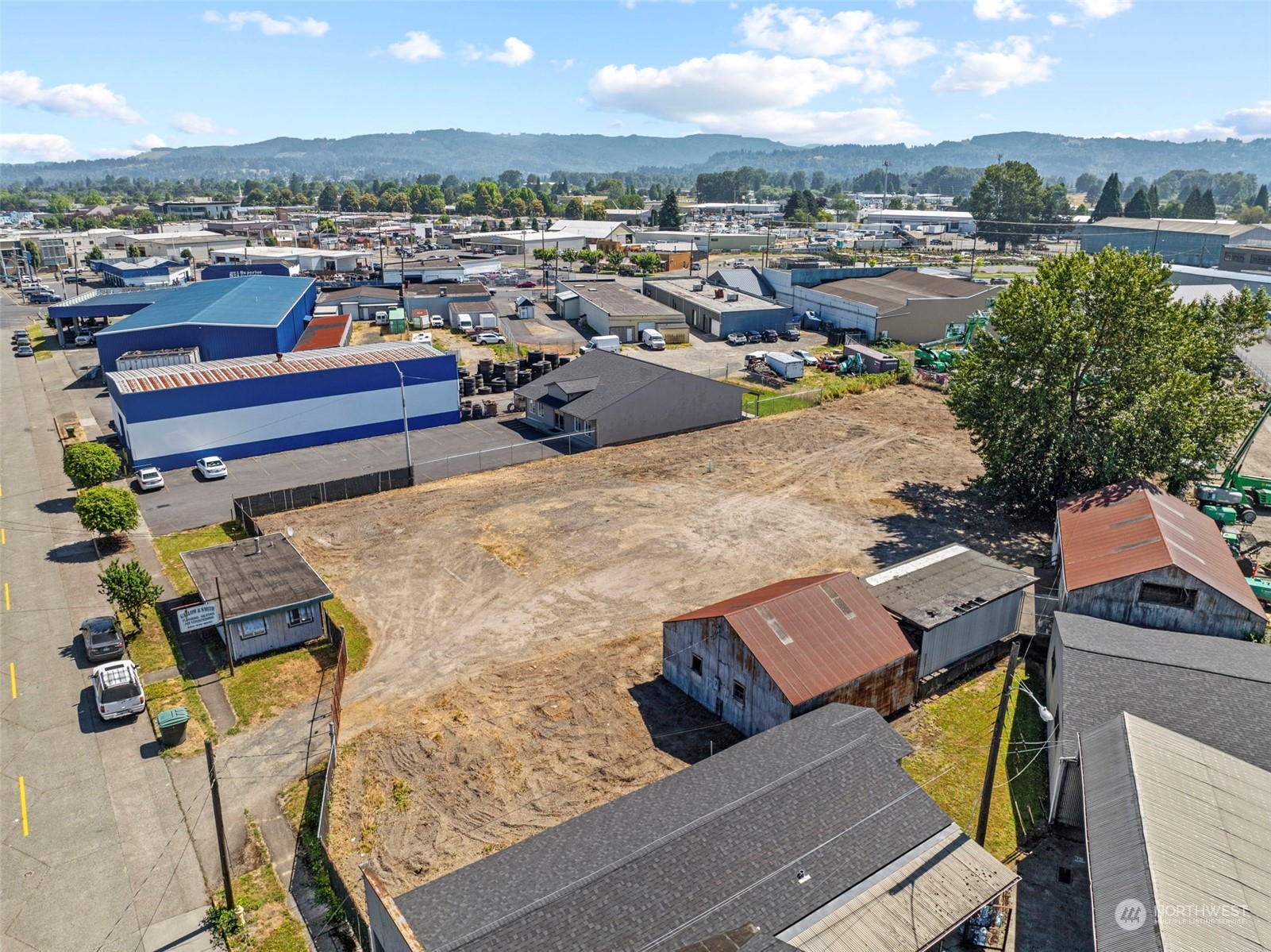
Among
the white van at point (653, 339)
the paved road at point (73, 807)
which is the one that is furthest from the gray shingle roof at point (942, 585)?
the white van at point (653, 339)

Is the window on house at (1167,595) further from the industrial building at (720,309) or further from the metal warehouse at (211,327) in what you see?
the metal warehouse at (211,327)

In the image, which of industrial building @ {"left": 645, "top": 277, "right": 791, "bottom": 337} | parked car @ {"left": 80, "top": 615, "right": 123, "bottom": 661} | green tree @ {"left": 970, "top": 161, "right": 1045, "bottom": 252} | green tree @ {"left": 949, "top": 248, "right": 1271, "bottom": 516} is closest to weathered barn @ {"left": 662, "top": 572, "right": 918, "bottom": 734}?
green tree @ {"left": 949, "top": 248, "right": 1271, "bottom": 516}

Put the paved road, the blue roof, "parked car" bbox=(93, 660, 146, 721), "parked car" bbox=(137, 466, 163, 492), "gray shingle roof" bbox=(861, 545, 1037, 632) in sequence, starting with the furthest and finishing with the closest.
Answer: the blue roof < "parked car" bbox=(137, 466, 163, 492) < "gray shingle roof" bbox=(861, 545, 1037, 632) < "parked car" bbox=(93, 660, 146, 721) < the paved road

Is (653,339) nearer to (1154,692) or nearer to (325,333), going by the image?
(325,333)

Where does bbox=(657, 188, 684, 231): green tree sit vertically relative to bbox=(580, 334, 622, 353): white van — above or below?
above

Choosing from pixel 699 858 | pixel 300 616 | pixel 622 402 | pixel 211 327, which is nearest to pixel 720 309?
pixel 622 402

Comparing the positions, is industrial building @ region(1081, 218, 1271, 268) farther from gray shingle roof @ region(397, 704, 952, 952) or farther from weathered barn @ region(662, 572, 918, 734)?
gray shingle roof @ region(397, 704, 952, 952)
